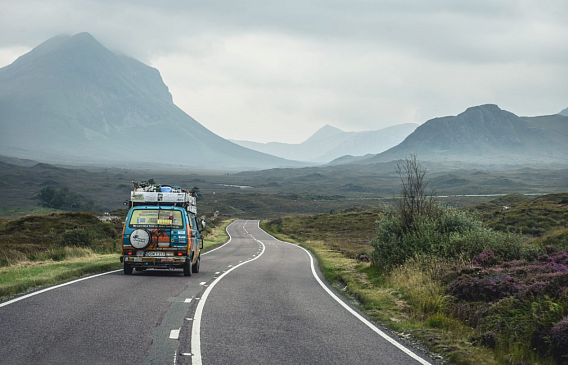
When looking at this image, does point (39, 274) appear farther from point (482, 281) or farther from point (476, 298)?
point (482, 281)

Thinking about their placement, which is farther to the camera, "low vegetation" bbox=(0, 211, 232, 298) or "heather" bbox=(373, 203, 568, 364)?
"low vegetation" bbox=(0, 211, 232, 298)

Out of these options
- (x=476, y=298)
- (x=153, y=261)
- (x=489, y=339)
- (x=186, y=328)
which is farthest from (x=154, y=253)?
(x=489, y=339)

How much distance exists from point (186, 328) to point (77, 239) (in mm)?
22438

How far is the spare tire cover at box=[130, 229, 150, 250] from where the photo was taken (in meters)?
16.0

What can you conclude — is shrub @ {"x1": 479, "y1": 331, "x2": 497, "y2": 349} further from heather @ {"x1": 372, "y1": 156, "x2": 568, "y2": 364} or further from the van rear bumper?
the van rear bumper

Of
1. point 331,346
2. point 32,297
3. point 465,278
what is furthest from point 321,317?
point 32,297

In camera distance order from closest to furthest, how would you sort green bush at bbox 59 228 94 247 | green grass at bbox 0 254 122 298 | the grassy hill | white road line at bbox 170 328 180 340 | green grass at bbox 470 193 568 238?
the grassy hill
white road line at bbox 170 328 180 340
green grass at bbox 0 254 122 298
green bush at bbox 59 228 94 247
green grass at bbox 470 193 568 238

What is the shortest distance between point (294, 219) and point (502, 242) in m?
72.9

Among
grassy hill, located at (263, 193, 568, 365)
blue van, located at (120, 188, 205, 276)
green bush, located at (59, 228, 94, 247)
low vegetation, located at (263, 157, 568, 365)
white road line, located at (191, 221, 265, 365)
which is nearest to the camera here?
white road line, located at (191, 221, 265, 365)

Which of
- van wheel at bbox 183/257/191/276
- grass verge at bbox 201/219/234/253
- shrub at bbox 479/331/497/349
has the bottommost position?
grass verge at bbox 201/219/234/253

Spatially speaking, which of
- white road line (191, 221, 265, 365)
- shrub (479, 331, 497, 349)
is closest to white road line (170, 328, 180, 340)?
white road line (191, 221, 265, 365)

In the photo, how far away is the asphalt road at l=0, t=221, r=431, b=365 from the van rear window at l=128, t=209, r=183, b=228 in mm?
2834

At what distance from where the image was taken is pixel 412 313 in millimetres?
11031

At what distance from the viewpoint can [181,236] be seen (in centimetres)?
1653
